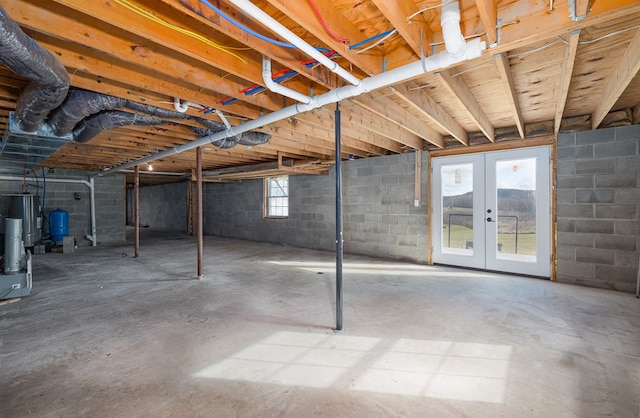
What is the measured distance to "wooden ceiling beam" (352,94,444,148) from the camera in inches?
105

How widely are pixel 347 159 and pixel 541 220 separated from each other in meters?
3.49

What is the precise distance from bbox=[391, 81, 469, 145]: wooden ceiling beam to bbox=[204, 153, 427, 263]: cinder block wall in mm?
1326

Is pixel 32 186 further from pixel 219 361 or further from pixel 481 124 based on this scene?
pixel 481 124

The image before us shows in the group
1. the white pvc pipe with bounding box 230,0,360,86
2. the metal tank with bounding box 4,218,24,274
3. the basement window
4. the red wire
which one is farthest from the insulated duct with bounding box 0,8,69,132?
the basement window

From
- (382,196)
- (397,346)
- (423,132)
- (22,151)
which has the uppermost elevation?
(423,132)

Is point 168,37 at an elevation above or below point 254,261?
above

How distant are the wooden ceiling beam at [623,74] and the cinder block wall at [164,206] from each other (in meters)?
10.8

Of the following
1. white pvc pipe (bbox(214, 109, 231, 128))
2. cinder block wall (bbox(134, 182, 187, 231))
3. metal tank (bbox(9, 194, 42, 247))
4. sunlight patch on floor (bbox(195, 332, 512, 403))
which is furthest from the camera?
cinder block wall (bbox(134, 182, 187, 231))

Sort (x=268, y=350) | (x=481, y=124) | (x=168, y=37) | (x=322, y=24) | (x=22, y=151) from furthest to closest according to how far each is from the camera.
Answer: (x=22, y=151), (x=481, y=124), (x=268, y=350), (x=168, y=37), (x=322, y=24)

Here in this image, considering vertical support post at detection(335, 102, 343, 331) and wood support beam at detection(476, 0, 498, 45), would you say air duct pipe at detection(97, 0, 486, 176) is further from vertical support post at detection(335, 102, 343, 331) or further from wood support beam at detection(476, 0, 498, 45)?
vertical support post at detection(335, 102, 343, 331)

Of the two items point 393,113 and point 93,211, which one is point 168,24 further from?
point 93,211

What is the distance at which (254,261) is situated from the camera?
5387 millimetres

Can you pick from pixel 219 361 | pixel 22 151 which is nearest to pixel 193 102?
pixel 219 361

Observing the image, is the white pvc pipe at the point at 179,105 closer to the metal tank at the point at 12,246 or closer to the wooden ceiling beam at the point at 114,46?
the wooden ceiling beam at the point at 114,46
